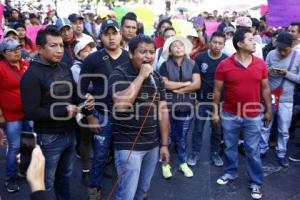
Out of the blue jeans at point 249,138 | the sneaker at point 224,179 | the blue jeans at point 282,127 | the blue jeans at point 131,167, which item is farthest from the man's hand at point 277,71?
the blue jeans at point 131,167

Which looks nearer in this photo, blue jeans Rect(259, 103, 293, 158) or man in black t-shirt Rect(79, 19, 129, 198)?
man in black t-shirt Rect(79, 19, 129, 198)

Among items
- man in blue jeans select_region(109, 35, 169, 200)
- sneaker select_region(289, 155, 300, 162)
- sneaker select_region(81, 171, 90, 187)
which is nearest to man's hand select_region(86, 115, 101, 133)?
man in blue jeans select_region(109, 35, 169, 200)

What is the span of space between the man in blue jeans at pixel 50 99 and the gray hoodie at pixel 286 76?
110 inches

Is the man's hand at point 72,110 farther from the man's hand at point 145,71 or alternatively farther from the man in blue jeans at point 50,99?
the man's hand at point 145,71

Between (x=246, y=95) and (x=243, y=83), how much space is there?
5.7 inches

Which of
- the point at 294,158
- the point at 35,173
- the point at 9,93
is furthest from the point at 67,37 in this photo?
the point at 294,158

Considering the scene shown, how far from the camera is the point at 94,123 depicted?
12.9ft

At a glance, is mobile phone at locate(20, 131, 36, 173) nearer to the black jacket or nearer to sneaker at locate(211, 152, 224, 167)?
the black jacket

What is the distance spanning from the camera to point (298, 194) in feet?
14.6

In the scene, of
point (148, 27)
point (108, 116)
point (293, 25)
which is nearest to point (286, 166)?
point (293, 25)

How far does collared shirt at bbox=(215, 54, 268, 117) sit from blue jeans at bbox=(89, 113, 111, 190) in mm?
1493

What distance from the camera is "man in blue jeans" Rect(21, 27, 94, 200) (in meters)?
3.18

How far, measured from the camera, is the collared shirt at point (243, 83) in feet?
13.8

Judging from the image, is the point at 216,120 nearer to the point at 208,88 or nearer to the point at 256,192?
the point at 208,88
